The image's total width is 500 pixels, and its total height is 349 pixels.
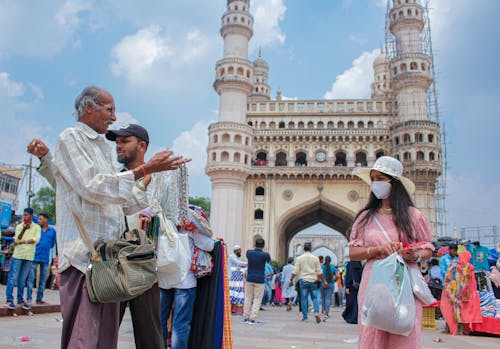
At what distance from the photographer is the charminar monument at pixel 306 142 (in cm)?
2819

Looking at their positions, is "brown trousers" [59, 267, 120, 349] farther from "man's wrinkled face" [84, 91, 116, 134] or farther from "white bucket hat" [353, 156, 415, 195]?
"white bucket hat" [353, 156, 415, 195]

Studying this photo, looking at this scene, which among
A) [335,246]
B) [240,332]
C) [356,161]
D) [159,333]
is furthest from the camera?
[335,246]

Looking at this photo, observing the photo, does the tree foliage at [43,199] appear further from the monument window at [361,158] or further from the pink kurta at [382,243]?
the pink kurta at [382,243]

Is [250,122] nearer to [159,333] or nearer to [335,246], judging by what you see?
[335,246]

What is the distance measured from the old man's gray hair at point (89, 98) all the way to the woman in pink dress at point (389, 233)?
1.83 meters

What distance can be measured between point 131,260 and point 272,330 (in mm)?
5545

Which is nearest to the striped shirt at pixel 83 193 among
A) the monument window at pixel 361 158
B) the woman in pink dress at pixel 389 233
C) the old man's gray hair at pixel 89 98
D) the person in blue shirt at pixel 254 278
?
the old man's gray hair at pixel 89 98

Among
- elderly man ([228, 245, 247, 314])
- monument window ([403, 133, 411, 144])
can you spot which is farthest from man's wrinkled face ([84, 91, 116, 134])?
monument window ([403, 133, 411, 144])

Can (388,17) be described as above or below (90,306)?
above

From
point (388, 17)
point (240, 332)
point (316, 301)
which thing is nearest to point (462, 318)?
point (316, 301)

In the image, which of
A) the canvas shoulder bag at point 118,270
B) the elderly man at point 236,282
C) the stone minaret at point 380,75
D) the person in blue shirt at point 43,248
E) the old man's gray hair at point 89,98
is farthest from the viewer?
the stone minaret at point 380,75

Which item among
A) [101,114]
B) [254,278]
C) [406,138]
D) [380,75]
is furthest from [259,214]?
[101,114]

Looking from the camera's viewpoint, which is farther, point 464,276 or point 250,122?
point 250,122

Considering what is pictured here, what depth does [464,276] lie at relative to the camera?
771cm
